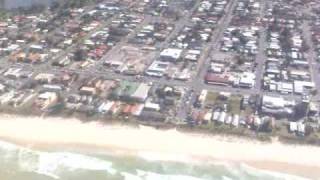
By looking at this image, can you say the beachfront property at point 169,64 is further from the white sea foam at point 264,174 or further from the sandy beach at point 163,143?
the white sea foam at point 264,174

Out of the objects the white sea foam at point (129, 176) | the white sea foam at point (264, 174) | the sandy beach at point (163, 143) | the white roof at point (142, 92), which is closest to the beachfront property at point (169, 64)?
the white roof at point (142, 92)

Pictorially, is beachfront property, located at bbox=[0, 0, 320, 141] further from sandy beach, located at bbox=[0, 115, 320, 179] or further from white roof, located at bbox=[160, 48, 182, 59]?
sandy beach, located at bbox=[0, 115, 320, 179]

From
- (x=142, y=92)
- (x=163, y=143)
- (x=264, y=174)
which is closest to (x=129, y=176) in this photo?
→ (x=163, y=143)

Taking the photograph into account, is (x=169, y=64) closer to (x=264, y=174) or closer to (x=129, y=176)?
(x=129, y=176)

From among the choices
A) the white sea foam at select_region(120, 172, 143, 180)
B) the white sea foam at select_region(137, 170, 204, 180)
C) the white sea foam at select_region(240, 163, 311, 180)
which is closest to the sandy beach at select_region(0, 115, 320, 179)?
the white sea foam at select_region(240, 163, 311, 180)

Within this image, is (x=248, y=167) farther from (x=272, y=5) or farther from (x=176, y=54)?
(x=272, y=5)
